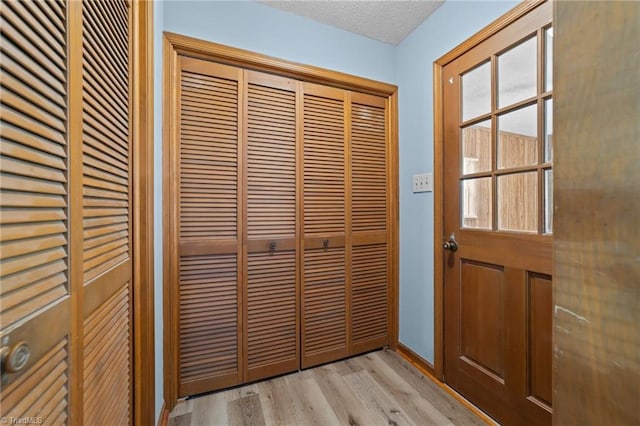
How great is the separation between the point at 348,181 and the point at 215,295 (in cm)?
109

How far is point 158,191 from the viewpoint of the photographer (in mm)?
1285

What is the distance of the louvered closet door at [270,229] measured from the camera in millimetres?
1622

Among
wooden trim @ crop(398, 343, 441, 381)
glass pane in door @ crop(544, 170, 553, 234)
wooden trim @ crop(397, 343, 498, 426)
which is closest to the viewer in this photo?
glass pane in door @ crop(544, 170, 553, 234)

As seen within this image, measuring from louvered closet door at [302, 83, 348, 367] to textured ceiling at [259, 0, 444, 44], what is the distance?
42cm

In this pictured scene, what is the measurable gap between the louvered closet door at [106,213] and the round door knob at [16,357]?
0.23m

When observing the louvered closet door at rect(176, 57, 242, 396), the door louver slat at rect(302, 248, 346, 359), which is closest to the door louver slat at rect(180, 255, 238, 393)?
the louvered closet door at rect(176, 57, 242, 396)

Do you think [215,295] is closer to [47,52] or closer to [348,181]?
[348,181]

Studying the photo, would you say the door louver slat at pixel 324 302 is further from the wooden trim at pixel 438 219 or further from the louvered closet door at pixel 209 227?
the wooden trim at pixel 438 219

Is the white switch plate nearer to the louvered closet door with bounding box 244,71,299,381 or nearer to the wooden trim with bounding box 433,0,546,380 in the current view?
the wooden trim with bounding box 433,0,546,380

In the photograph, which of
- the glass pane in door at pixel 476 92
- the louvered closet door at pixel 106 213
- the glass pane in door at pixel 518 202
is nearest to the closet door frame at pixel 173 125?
the louvered closet door at pixel 106 213

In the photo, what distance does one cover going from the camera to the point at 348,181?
1875mm

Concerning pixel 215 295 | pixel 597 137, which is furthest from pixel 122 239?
pixel 597 137

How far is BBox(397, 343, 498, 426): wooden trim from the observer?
138 centimetres

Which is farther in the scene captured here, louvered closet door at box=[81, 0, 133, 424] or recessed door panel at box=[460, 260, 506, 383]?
recessed door panel at box=[460, 260, 506, 383]
